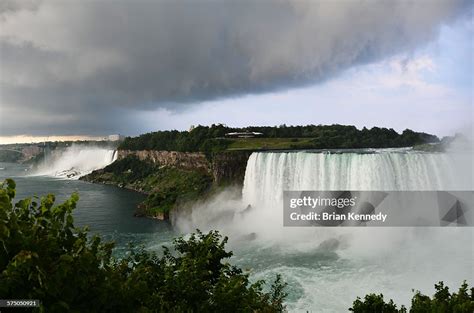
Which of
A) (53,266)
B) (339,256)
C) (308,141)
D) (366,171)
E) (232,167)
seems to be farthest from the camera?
(308,141)

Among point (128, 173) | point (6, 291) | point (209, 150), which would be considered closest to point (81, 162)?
point (128, 173)

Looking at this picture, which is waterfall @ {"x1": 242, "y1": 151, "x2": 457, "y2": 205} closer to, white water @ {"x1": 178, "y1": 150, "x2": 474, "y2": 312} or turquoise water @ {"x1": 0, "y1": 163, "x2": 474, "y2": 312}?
white water @ {"x1": 178, "y1": 150, "x2": 474, "y2": 312}

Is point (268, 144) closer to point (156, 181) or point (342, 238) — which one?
point (156, 181)

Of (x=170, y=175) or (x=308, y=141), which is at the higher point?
(x=308, y=141)

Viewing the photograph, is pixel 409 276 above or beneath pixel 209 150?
beneath

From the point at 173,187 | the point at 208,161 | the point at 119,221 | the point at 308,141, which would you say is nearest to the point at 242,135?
the point at 308,141

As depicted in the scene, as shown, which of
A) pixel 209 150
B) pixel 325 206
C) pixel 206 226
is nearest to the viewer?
pixel 325 206

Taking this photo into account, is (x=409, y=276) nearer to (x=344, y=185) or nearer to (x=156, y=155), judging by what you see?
(x=344, y=185)
